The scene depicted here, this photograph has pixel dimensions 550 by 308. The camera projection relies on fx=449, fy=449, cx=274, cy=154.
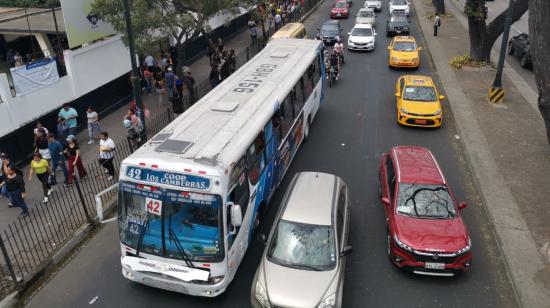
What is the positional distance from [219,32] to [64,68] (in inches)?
634

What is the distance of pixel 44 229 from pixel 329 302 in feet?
23.5

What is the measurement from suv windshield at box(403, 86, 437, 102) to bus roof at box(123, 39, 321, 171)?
4594 millimetres

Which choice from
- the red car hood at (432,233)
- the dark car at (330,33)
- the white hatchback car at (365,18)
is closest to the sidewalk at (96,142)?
the dark car at (330,33)

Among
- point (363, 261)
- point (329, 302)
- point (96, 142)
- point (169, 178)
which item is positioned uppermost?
point (169, 178)

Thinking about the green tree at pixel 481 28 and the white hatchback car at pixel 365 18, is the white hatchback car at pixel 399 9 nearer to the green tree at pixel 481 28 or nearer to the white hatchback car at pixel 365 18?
the white hatchback car at pixel 365 18

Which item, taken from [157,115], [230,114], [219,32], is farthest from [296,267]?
[219,32]

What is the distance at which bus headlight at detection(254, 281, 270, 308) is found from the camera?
8.25 meters

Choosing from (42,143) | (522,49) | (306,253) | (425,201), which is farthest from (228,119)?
(522,49)

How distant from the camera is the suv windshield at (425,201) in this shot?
10.3 meters

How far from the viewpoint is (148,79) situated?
22.4 meters

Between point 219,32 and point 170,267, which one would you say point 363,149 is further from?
point 219,32

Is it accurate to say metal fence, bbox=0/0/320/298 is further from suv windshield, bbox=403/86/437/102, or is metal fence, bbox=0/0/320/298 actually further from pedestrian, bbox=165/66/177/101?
suv windshield, bbox=403/86/437/102

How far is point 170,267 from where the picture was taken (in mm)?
8703

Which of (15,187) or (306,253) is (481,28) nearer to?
(306,253)
